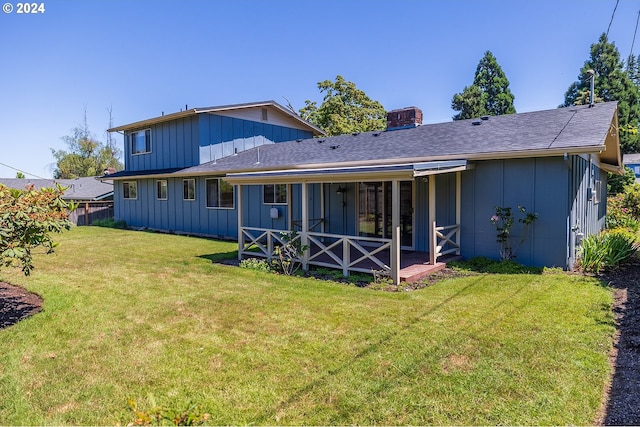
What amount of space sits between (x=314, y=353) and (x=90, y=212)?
21.8m

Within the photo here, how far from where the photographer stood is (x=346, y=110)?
103 feet

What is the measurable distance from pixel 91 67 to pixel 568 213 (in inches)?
853

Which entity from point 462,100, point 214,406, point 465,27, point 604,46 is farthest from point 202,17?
point 604,46

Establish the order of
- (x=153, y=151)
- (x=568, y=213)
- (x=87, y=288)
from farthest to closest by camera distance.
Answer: (x=153, y=151) < (x=568, y=213) < (x=87, y=288)

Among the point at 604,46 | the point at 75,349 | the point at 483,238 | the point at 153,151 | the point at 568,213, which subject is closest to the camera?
the point at 75,349

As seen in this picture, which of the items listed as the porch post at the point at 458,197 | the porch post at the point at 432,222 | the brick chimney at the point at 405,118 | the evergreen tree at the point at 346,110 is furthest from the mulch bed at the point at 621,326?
the evergreen tree at the point at 346,110

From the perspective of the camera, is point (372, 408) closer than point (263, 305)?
Yes

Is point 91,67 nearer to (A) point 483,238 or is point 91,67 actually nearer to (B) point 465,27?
(B) point 465,27

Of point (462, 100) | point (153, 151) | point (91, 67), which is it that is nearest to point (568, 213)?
point (153, 151)

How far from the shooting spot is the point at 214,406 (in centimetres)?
312

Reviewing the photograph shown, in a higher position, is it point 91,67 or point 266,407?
point 91,67

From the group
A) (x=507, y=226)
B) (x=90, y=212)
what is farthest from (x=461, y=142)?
(x=90, y=212)

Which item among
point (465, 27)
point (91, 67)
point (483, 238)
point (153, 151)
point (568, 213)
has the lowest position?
point (483, 238)

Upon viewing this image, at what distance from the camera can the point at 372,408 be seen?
3080 mm
